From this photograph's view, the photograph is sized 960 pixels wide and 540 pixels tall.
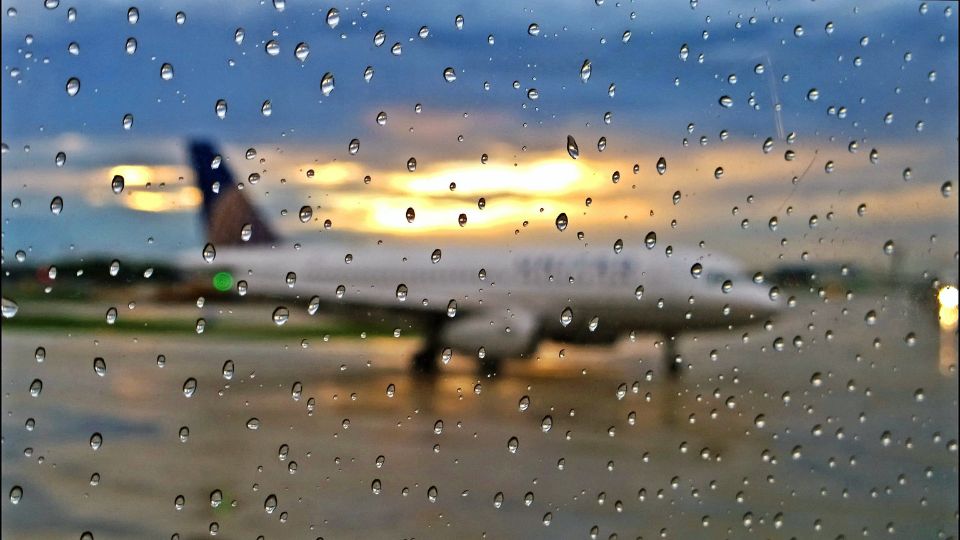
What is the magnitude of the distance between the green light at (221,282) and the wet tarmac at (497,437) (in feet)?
0.25

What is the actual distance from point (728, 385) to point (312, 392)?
64 cm

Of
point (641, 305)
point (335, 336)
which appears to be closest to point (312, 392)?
point (335, 336)

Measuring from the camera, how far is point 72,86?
1.03 metres

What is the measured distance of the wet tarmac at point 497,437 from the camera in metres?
1.06

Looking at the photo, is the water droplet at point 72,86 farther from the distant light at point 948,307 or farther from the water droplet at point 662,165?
the distant light at point 948,307

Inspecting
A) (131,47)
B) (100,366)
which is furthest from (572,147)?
(100,366)

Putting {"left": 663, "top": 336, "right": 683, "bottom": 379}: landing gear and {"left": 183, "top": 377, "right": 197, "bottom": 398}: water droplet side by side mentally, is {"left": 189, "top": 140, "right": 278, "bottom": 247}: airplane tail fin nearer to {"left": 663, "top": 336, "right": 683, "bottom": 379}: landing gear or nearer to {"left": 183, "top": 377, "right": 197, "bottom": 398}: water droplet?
{"left": 183, "top": 377, "right": 197, "bottom": 398}: water droplet

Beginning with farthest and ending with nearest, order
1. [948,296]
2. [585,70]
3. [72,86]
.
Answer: [948,296], [585,70], [72,86]

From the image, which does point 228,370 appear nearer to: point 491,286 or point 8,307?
point 8,307

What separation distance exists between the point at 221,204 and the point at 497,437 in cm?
52

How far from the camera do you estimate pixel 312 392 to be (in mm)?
1102

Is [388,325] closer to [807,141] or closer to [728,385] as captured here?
[728,385]

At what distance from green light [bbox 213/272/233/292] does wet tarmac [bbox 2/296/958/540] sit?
0.25ft

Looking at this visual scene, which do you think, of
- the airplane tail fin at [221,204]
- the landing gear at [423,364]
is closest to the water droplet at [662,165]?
the landing gear at [423,364]
